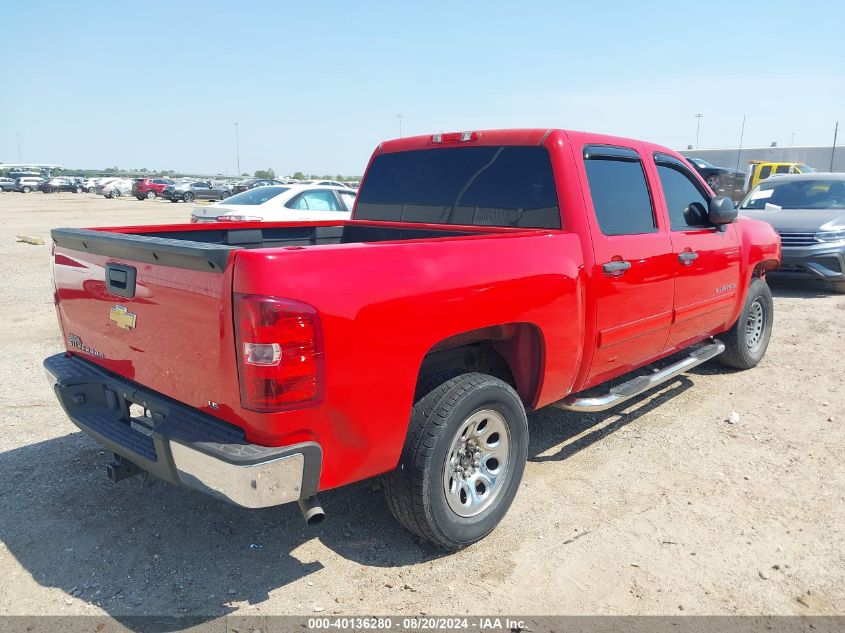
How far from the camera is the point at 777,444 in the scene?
450cm

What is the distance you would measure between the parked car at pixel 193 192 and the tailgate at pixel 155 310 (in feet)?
138

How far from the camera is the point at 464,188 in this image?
4273 millimetres

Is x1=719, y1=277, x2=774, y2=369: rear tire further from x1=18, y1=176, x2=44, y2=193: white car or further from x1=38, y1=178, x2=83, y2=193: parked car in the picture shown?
x1=18, y1=176, x2=44, y2=193: white car

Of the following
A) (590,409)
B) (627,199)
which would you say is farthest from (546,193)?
(590,409)

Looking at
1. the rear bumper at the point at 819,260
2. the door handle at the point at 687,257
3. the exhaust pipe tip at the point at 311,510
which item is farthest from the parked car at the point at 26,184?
the exhaust pipe tip at the point at 311,510

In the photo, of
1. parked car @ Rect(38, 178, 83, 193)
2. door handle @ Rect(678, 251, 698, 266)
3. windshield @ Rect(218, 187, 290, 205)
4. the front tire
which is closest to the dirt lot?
the front tire

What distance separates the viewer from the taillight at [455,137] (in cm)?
427

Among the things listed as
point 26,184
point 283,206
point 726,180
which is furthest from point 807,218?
point 26,184

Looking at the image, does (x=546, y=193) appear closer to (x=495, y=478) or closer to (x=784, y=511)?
(x=495, y=478)

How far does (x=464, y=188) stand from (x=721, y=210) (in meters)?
1.96

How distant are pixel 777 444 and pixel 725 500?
1.07 m

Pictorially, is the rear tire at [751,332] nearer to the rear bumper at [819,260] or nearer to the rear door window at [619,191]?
the rear door window at [619,191]

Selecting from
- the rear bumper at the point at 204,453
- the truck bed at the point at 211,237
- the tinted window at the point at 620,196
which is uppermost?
the tinted window at the point at 620,196

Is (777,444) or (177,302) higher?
(177,302)
